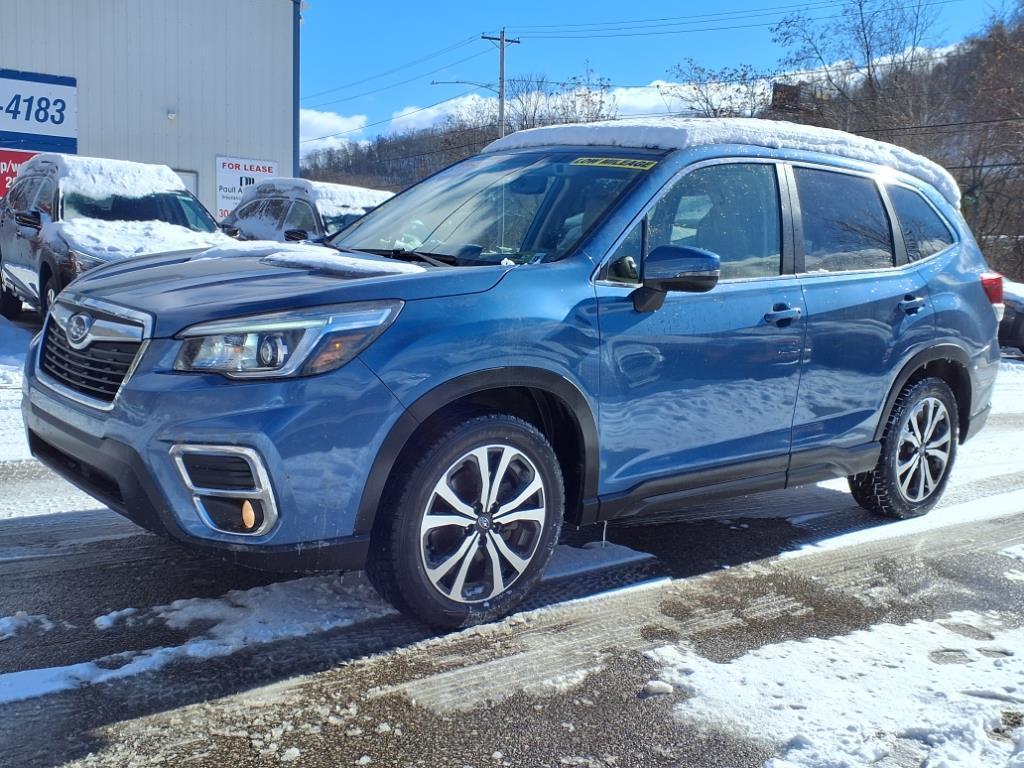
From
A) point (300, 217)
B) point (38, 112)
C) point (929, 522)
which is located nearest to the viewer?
point (929, 522)

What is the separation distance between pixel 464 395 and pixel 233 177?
24.3m

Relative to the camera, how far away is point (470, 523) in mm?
3301

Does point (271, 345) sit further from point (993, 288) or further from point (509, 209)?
point (993, 288)

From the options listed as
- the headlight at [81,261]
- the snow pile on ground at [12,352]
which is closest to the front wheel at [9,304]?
the snow pile on ground at [12,352]

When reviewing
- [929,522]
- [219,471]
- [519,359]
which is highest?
[519,359]

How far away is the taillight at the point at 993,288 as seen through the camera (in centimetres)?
532

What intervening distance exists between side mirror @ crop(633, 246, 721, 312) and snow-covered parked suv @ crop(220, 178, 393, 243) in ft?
31.4

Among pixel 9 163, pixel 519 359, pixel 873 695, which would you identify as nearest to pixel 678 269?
pixel 519 359

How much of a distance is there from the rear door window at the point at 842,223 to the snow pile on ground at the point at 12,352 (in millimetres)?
5516

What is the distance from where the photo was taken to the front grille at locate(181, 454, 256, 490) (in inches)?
113

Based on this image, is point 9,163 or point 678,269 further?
point 9,163

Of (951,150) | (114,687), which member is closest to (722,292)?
(114,687)

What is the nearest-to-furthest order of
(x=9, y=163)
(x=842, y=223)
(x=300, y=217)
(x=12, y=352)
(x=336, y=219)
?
(x=842, y=223)
(x=12, y=352)
(x=336, y=219)
(x=300, y=217)
(x=9, y=163)

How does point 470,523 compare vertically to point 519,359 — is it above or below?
below
